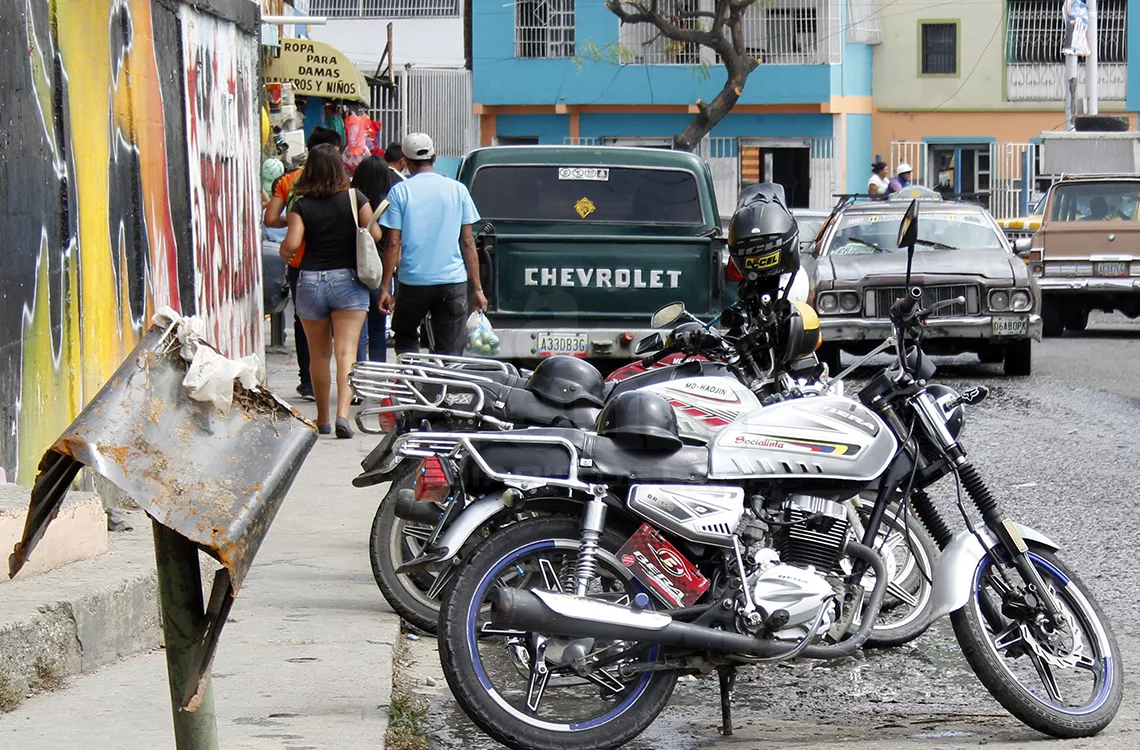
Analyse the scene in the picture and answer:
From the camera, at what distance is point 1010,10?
4169 cm

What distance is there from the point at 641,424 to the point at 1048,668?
1447 millimetres

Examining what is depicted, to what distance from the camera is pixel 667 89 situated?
39.6 meters

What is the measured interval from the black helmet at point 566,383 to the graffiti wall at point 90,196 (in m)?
1.86

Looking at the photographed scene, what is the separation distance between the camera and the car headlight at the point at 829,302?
1477 centimetres

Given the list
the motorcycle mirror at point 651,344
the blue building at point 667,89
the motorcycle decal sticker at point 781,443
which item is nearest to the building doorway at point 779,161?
the blue building at point 667,89

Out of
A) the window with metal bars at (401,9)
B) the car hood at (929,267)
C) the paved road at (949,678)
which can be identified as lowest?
the paved road at (949,678)

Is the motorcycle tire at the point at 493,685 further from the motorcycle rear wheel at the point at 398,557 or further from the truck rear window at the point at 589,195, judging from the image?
the truck rear window at the point at 589,195

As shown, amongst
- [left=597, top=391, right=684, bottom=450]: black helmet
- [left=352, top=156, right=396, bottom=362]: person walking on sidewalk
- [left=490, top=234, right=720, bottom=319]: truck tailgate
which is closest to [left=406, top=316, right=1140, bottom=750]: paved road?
[left=597, top=391, right=684, bottom=450]: black helmet

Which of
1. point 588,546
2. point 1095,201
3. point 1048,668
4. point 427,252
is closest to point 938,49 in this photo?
point 1095,201

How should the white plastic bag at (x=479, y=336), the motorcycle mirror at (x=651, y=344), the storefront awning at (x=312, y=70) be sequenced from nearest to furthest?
the motorcycle mirror at (x=651, y=344) < the white plastic bag at (x=479, y=336) < the storefront awning at (x=312, y=70)

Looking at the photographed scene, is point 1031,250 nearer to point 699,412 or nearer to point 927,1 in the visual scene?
point 699,412

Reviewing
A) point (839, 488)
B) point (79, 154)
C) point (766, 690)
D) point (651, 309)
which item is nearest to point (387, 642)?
point (766, 690)

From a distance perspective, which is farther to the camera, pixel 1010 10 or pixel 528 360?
pixel 1010 10

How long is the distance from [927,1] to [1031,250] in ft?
77.5
